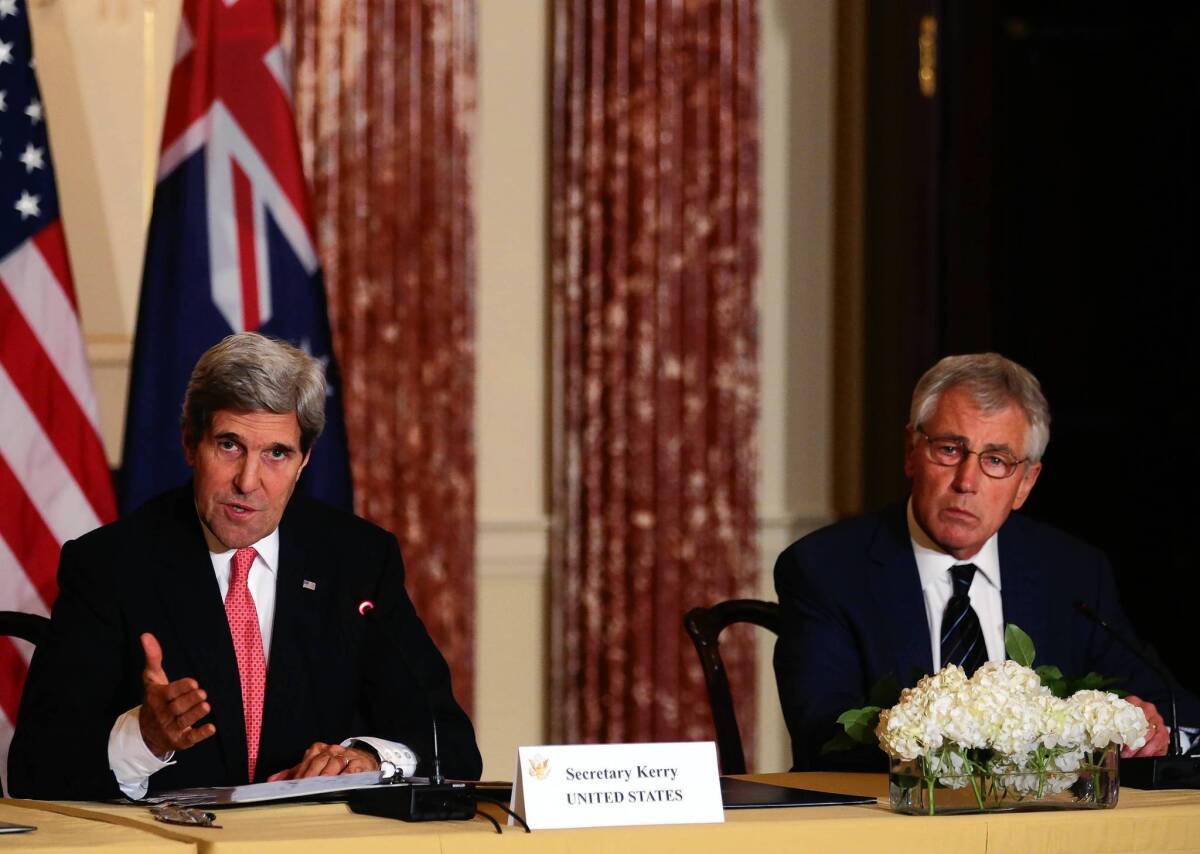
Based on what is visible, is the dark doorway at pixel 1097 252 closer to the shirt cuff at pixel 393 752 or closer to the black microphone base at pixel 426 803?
the shirt cuff at pixel 393 752

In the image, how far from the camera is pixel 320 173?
4902 mm

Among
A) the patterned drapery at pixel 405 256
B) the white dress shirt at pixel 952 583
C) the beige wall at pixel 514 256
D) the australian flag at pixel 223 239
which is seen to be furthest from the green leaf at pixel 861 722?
the beige wall at pixel 514 256

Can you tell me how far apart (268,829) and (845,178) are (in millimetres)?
3814

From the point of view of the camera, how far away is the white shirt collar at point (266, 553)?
9.64 feet

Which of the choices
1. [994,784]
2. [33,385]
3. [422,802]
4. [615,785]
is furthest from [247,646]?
[33,385]

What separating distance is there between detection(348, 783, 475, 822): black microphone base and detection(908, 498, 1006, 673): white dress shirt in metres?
1.27

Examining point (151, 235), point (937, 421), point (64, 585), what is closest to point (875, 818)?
point (937, 421)

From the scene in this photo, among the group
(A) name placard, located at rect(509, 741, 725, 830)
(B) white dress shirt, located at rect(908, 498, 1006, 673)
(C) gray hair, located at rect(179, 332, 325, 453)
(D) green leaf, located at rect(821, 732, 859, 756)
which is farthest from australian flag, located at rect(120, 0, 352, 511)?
(A) name placard, located at rect(509, 741, 725, 830)

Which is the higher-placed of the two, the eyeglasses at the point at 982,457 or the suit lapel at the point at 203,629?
the eyeglasses at the point at 982,457

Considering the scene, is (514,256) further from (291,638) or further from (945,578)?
(291,638)

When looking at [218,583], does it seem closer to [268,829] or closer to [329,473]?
[268,829]

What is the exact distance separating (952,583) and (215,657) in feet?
4.40

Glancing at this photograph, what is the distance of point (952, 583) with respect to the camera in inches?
127

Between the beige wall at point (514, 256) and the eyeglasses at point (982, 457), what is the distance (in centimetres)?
224
